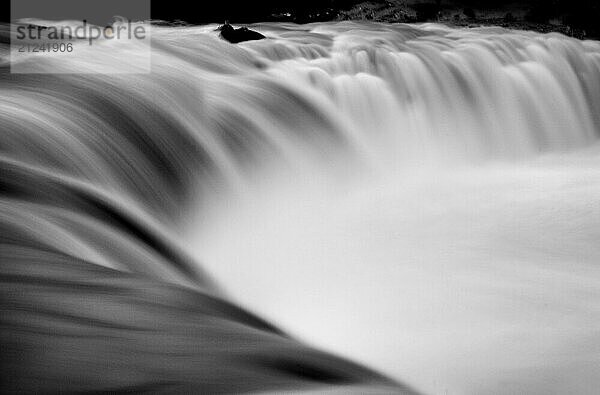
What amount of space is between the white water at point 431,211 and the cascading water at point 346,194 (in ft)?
0.06

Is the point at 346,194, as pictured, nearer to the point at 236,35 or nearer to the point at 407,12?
the point at 236,35

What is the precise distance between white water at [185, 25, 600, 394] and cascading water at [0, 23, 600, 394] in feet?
0.06

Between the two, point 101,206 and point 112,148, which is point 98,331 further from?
point 112,148

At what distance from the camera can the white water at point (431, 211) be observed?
3.15m

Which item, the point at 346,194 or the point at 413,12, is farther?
the point at 413,12

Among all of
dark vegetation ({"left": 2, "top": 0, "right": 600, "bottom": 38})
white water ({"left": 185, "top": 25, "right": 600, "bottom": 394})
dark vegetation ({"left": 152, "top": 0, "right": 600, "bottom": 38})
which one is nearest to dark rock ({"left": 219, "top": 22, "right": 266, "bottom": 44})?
white water ({"left": 185, "top": 25, "right": 600, "bottom": 394})

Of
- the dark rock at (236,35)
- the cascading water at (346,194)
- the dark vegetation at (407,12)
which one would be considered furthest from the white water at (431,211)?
the dark vegetation at (407,12)

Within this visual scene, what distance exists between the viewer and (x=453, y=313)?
345 centimetres

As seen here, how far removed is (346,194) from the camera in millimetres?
5723

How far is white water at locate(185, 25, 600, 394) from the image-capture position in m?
3.15

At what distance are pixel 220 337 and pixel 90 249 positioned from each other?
888 mm

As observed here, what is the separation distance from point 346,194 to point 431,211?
28.9 inches

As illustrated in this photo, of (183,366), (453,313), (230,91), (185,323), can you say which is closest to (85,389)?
(183,366)

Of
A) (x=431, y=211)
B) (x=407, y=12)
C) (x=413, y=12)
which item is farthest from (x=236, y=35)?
(x=413, y=12)
